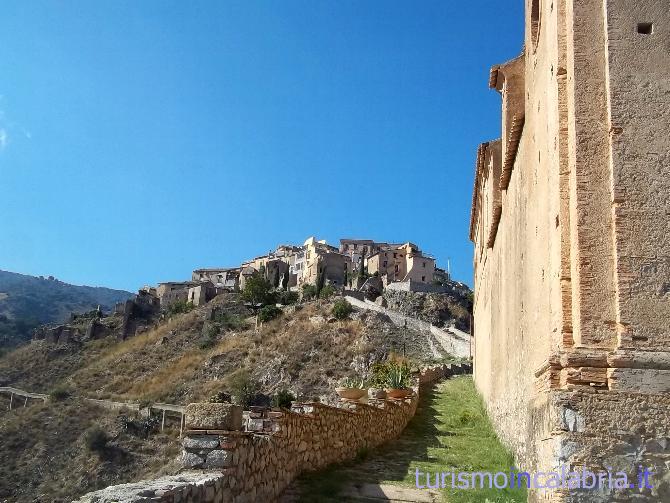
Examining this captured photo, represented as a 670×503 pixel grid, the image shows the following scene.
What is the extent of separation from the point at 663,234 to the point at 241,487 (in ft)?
14.5

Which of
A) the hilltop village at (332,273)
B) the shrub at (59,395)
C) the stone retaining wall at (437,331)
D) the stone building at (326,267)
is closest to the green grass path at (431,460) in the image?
the stone retaining wall at (437,331)

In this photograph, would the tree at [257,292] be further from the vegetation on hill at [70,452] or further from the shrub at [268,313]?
the vegetation on hill at [70,452]

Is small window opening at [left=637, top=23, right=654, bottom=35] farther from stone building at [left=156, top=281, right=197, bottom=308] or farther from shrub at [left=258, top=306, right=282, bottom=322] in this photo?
stone building at [left=156, top=281, right=197, bottom=308]

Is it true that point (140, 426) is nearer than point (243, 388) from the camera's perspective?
Yes

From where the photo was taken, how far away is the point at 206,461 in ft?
17.7

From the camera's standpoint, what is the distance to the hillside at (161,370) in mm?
40031

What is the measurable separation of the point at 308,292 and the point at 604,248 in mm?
77676

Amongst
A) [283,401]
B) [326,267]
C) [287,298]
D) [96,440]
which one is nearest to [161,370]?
[287,298]

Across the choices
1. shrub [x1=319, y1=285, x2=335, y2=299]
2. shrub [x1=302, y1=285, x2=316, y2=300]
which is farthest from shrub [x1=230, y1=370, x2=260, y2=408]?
shrub [x1=302, y1=285, x2=316, y2=300]

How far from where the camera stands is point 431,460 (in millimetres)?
10016

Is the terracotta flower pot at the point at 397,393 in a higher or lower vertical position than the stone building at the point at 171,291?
lower

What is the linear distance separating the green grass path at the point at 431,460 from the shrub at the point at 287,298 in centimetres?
6603

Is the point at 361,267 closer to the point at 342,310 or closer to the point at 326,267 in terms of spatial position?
the point at 326,267

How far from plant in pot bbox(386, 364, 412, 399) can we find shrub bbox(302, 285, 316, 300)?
5983 cm
